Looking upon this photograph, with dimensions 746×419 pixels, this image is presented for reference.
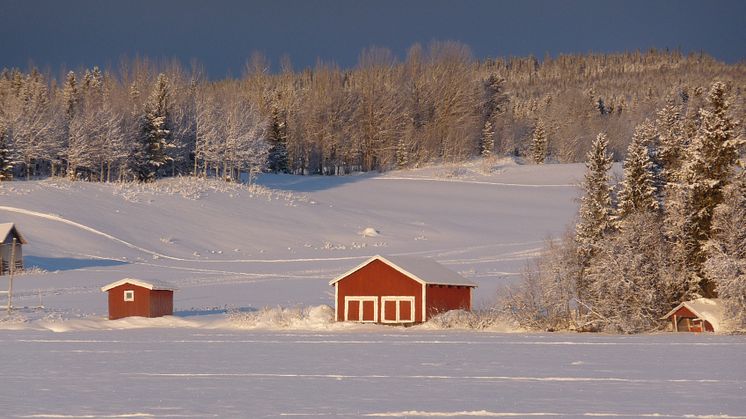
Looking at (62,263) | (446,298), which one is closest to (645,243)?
(446,298)

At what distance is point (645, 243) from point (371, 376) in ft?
68.8

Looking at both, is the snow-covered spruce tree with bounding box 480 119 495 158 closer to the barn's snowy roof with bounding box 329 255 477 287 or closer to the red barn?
the barn's snowy roof with bounding box 329 255 477 287

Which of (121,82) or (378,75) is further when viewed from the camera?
(378,75)

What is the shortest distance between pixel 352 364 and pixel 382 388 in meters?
5.66

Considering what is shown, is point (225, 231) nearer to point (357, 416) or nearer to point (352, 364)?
point (352, 364)

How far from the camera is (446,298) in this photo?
48188mm

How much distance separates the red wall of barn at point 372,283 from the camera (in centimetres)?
4722

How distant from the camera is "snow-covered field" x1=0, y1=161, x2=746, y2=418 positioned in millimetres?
21219

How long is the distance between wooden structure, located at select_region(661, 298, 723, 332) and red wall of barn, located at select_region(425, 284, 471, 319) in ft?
34.2

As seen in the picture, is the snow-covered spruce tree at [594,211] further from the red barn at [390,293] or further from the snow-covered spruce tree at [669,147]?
the red barn at [390,293]

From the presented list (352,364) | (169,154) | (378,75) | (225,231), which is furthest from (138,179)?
(352,364)

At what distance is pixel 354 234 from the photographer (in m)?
81.8

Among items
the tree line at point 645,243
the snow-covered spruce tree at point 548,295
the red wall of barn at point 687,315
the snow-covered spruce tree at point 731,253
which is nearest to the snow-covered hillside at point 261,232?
the snow-covered spruce tree at point 548,295

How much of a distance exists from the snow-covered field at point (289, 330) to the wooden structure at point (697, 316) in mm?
3579
